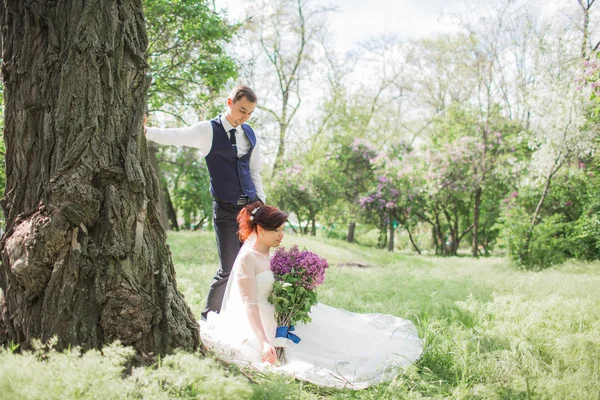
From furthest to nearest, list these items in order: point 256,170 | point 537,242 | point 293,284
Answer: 1. point 537,242
2. point 256,170
3. point 293,284

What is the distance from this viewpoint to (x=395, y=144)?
57.4ft

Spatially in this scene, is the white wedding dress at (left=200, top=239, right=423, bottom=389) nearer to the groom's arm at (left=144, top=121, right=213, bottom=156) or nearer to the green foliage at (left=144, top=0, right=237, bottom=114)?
the groom's arm at (left=144, top=121, right=213, bottom=156)

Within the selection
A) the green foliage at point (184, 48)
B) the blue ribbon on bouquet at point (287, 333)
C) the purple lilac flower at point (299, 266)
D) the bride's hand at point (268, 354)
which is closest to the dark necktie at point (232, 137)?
the purple lilac flower at point (299, 266)

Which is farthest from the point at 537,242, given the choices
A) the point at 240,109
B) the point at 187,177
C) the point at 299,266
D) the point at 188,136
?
the point at 187,177

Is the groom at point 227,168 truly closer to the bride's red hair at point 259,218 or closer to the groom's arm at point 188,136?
the groom's arm at point 188,136

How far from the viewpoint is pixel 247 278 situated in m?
3.34

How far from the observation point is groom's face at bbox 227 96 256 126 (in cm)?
368

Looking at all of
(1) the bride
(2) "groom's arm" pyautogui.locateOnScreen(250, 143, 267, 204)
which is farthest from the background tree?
(1) the bride

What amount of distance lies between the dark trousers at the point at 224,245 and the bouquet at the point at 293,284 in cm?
57

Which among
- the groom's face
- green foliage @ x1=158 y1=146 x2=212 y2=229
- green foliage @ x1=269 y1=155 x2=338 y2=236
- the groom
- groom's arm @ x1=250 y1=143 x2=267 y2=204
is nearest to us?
the groom's face

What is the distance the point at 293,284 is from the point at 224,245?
808 mm

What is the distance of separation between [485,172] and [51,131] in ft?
44.5

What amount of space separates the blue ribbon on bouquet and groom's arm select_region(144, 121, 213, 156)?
5.21 ft

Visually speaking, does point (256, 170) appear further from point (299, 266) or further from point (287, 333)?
point (287, 333)
